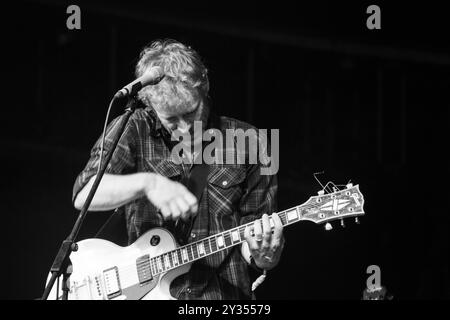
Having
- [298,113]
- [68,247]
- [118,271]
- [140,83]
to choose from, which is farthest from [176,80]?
[298,113]

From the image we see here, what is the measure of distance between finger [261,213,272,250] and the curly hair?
0.56 meters

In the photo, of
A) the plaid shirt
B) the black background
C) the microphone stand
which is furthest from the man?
the black background

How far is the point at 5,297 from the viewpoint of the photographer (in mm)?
3576

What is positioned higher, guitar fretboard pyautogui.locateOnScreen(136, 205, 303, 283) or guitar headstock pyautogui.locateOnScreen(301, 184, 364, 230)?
guitar headstock pyautogui.locateOnScreen(301, 184, 364, 230)

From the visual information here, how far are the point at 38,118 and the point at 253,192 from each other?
1.38 metres

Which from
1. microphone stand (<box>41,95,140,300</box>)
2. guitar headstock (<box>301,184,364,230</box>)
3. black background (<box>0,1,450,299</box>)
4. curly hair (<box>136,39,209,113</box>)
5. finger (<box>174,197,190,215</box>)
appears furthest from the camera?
black background (<box>0,1,450,299</box>)

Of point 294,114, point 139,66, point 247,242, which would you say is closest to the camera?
point 247,242

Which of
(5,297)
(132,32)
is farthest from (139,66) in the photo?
(5,297)

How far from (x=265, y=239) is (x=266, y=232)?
1.0 inches

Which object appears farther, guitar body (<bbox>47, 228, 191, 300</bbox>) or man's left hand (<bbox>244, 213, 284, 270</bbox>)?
guitar body (<bbox>47, 228, 191, 300</bbox>)

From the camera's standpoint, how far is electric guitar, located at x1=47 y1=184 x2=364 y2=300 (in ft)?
8.79

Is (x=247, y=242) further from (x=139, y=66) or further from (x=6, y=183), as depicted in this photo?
(x=6, y=183)

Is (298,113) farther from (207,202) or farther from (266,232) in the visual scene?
(266,232)

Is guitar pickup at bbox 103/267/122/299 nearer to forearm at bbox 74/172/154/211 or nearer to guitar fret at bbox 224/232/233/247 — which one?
forearm at bbox 74/172/154/211
